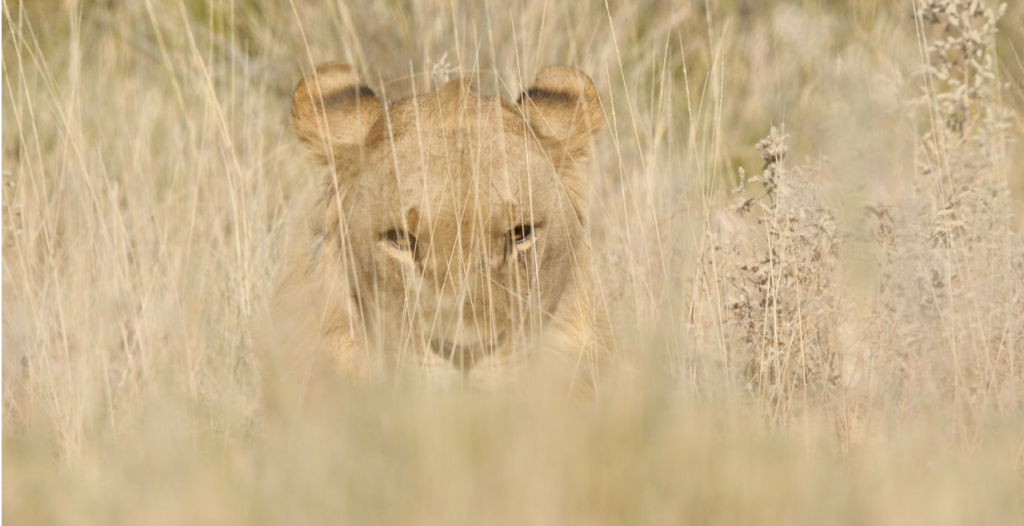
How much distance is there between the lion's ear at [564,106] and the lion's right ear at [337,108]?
0.57m

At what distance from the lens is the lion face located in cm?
349

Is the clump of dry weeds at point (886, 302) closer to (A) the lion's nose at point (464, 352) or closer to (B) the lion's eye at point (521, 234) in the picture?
(B) the lion's eye at point (521, 234)

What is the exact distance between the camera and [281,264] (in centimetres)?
534

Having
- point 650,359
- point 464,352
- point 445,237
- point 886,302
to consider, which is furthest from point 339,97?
point 886,302

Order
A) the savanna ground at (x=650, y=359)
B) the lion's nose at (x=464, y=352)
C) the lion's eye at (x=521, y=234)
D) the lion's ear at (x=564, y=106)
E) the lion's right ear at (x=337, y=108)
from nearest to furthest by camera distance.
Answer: the savanna ground at (x=650, y=359), the lion's nose at (x=464, y=352), the lion's eye at (x=521, y=234), the lion's right ear at (x=337, y=108), the lion's ear at (x=564, y=106)

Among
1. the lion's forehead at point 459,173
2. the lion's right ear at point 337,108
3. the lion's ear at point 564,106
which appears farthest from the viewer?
the lion's ear at point 564,106

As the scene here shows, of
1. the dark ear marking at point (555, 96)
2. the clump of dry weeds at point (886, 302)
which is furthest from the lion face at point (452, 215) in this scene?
the clump of dry weeds at point (886, 302)

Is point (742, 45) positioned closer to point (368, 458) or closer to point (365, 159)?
point (365, 159)

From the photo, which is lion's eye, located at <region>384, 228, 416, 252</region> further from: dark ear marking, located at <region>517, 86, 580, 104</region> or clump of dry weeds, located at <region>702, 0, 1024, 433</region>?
clump of dry weeds, located at <region>702, 0, 1024, 433</region>

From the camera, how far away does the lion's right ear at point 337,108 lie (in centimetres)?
393

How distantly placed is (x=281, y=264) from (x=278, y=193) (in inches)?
34.6

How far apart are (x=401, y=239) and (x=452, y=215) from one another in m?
0.22

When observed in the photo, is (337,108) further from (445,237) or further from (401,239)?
(445,237)

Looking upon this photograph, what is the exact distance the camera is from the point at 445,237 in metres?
3.53
